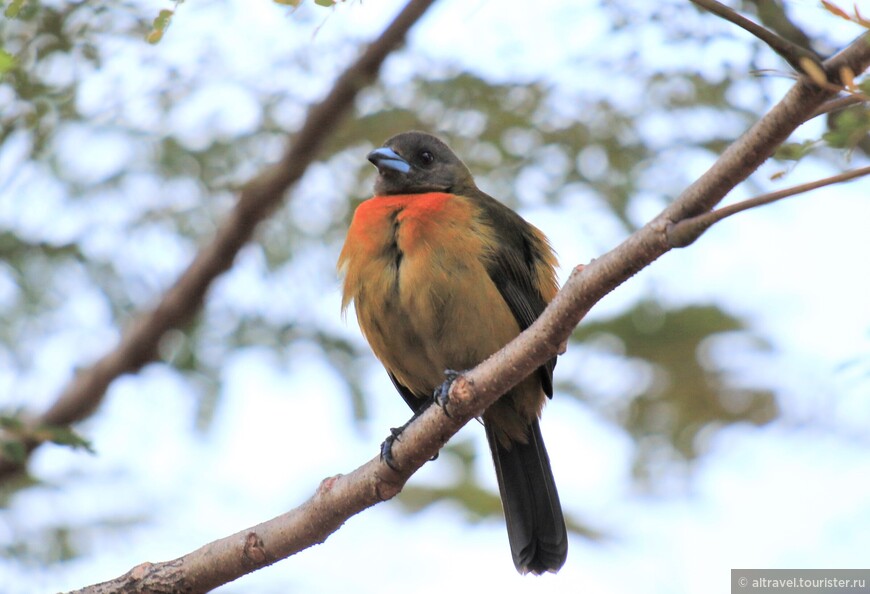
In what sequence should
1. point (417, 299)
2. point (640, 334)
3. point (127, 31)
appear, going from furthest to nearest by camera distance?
point (640, 334) < point (127, 31) < point (417, 299)

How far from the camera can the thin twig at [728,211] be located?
6.68ft

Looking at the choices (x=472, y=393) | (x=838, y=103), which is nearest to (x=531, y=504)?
(x=472, y=393)

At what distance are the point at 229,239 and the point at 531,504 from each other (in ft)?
6.61

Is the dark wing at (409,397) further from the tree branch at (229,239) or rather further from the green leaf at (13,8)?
the green leaf at (13,8)

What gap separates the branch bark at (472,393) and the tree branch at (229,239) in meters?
2.26

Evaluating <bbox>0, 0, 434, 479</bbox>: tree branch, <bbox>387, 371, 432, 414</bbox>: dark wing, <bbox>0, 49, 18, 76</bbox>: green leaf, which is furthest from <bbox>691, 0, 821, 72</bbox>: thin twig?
<bbox>0, 0, 434, 479</bbox>: tree branch

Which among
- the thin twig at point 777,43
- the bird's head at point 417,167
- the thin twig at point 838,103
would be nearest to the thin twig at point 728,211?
the thin twig at point 838,103

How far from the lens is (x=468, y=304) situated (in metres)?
4.13

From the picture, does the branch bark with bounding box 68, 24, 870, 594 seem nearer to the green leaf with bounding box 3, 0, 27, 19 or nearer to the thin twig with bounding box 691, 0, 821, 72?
the thin twig with bounding box 691, 0, 821, 72

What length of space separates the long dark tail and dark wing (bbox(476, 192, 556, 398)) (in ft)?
Result: 1.16

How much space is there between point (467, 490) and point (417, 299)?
2.94 metres

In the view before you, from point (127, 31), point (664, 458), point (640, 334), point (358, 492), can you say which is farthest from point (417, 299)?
point (664, 458)

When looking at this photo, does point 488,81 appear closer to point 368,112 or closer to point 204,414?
point 368,112

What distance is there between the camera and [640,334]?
643 cm
